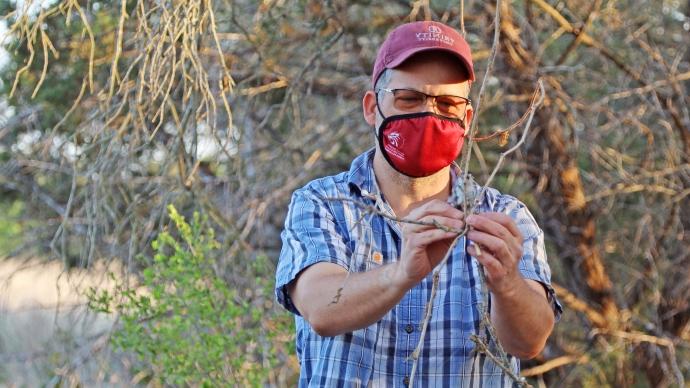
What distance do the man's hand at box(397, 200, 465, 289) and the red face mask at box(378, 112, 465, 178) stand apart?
0.44 metres

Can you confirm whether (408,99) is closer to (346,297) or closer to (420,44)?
(420,44)

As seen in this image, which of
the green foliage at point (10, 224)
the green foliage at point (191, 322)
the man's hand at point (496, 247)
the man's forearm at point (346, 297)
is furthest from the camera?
the green foliage at point (10, 224)

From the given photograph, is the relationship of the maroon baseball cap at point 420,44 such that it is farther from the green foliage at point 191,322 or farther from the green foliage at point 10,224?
the green foliage at point 10,224

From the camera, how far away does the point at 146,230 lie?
518cm

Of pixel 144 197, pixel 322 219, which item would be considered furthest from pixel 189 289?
pixel 322 219

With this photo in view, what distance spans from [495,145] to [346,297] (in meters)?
4.59

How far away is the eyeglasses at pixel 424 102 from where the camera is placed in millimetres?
2725

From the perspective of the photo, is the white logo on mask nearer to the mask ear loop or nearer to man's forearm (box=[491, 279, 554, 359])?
the mask ear loop

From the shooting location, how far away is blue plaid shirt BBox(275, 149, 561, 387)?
2578mm

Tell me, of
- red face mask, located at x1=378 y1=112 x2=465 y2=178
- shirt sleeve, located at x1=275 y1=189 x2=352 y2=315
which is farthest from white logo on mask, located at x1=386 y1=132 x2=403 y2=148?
shirt sleeve, located at x1=275 y1=189 x2=352 y2=315

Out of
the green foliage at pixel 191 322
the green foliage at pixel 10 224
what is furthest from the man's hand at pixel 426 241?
the green foliage at pixel 10 224

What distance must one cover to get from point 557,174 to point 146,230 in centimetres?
251

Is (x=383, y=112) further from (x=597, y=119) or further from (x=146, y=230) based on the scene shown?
(x=597, y=119)

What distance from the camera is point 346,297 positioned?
236cm
